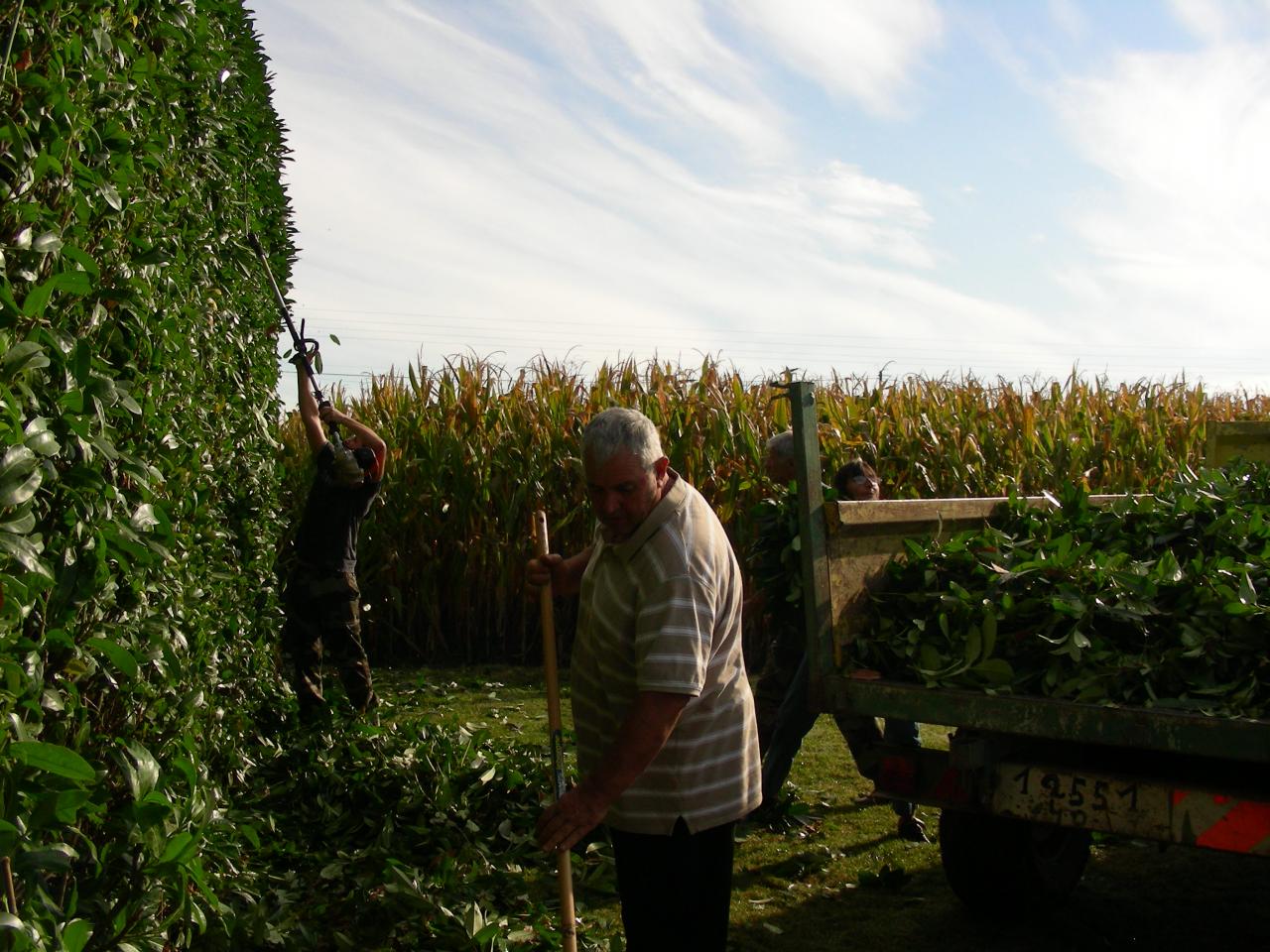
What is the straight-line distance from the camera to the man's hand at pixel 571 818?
116 inches

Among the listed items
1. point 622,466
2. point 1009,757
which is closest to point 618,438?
point 622,466

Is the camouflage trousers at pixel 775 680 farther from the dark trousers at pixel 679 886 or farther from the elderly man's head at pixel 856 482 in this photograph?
the dark trousers at pixel 679 886

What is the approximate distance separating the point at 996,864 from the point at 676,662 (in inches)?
102

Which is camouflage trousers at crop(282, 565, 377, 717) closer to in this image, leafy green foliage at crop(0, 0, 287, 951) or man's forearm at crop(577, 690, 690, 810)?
leafy green foliage at crop(0, 0, 287, 951)

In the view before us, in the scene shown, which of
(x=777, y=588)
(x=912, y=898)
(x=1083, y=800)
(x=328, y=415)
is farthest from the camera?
(x=328, y=415)

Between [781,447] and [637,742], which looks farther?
[781,447]

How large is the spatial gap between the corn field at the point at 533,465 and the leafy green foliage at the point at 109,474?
21.6 ft

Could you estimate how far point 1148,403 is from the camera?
41.8 feet

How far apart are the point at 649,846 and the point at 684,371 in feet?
29.2

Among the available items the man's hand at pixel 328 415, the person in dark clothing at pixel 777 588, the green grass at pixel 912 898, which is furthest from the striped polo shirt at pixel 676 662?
the man's hand at pixel 328 415

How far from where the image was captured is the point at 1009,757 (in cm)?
416

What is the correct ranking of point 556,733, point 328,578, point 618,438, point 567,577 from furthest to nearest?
point 328,578 < point 567,577 < point 556,733 < point 618,438

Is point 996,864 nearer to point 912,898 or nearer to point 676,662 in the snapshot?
point 912,898

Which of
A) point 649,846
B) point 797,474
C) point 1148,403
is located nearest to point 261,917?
point 649,846
